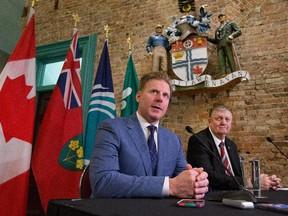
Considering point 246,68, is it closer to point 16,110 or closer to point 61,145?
point 61,145

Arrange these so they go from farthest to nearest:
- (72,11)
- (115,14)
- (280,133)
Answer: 1. (72,11)
2. (115,14)
3. (280,133)

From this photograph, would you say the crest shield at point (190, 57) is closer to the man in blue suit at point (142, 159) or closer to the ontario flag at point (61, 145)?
the ontario flag at point (61, 145)

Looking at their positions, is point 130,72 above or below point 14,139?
above

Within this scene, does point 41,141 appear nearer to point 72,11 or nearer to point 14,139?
point 14,139

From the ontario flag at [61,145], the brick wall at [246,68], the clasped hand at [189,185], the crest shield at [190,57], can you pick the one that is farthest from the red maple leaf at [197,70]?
the clasped hand at [189,185]

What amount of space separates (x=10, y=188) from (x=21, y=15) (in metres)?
3.73

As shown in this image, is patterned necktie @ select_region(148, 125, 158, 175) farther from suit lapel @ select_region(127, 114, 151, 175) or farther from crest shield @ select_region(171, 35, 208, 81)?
crest shield @ select_region(171, 35, 208, 81)

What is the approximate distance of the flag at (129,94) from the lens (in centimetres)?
315

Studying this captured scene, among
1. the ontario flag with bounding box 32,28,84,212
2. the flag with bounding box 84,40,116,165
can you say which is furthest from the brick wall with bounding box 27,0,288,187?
the ontario flag with bounding box 32,28,84,212

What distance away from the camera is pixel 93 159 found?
121 centimetres

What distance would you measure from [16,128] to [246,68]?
2.72m

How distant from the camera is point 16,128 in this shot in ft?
8.07

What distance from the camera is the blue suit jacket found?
1032mm

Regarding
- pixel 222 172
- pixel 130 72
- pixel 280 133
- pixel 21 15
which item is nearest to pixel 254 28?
pixel 280 133
